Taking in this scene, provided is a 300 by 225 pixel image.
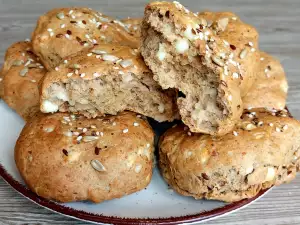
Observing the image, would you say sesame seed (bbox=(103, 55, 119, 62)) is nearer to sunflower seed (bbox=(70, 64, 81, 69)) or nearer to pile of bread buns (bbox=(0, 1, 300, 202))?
pile of bread buns (bbox=(0, 1, 300, 202))

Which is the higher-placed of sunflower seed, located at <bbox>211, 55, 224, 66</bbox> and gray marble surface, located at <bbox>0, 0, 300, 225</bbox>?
sunflower seed, located at <bbox>211, 55, 224, 66</bbox>

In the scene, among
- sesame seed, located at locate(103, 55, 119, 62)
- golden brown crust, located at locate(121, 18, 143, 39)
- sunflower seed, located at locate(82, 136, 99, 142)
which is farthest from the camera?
golden brown crust, located at locate(121, 18, 143, 39)

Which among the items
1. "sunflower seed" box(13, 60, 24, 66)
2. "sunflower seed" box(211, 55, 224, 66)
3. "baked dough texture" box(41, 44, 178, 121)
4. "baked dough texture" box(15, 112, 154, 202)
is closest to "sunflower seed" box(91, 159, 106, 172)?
"baked dough texture" box(15, 112, 154, 202)

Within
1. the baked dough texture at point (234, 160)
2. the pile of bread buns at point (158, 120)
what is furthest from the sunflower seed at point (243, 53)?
the baked dough texture at point (234, 160)

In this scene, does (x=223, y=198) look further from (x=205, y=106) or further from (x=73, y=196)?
(x=73, y=196)

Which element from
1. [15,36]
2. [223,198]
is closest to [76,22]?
[223,198]

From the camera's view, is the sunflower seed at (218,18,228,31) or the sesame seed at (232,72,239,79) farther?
the sunflower seed at (218,18,228,31)
